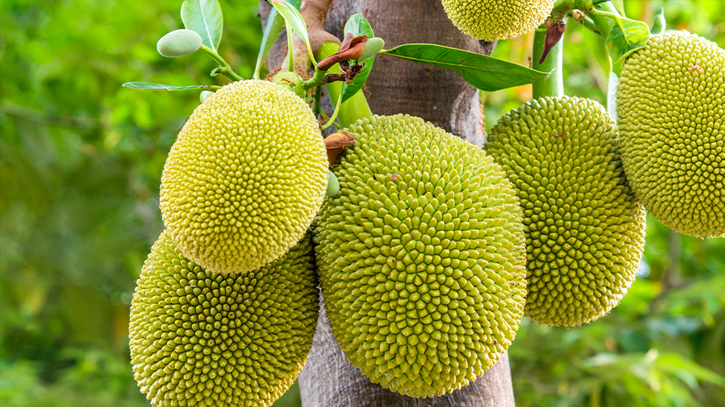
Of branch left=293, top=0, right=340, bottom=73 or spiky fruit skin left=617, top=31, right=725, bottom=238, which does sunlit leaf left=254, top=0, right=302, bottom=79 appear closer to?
branch left=293, top=0, right=340, bottom=73

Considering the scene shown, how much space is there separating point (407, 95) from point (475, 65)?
189 mm

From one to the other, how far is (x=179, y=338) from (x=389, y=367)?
0.27 meters

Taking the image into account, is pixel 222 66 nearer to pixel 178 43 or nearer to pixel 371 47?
pixel 178 43

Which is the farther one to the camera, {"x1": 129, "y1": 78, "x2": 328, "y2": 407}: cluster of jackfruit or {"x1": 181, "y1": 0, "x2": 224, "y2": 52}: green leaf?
{"x1": 181, "y1": 0, "x2": 224, "y2": 52}: green leaf

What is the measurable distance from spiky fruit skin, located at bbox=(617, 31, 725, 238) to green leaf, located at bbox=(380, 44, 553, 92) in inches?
7.1

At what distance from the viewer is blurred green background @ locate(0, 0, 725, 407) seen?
6.76 feet

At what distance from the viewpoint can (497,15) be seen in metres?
0.73

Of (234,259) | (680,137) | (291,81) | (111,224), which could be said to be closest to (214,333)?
(234,259)

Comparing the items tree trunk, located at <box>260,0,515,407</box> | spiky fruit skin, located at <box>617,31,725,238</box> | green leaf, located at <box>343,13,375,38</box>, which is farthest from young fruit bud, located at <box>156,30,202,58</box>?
spiky fruit skin, located at <box>617,31,725,238</box>

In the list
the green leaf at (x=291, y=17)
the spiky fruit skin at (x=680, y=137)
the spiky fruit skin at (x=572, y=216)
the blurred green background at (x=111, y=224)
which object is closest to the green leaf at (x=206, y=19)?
the green leaf at (x=291, y=17)

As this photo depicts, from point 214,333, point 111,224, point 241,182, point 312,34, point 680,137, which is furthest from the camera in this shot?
point 111,224

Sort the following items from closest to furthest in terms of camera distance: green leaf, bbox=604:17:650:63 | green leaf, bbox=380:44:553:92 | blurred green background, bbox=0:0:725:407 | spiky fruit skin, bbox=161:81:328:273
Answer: spiky fruit skin, bbox=161:81:328:273 < green leaf, bbox=380:44:553:92 < green leaf, bbox=604:17:650:63 < blurred green background, bbox=0:0:725:407

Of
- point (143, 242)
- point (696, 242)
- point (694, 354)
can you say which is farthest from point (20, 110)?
point (696, 242)

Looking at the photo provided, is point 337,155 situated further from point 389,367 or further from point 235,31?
point 235,31
